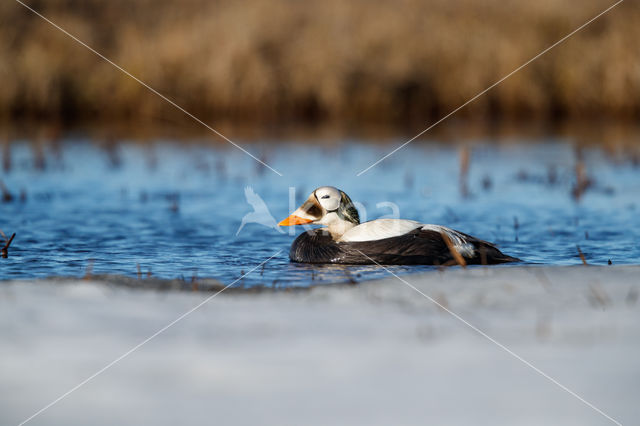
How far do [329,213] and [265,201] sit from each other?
3.66 m

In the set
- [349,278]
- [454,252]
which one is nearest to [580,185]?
[454,252]

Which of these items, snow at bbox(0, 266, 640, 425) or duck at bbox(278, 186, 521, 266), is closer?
snow at bbox(0, 266, 640, 425)

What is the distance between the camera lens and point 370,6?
23.5 m

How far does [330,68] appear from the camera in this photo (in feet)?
66.9

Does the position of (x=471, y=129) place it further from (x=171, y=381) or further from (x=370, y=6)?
(x=171, y=381)

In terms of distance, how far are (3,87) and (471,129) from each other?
Result: 34.9 ft

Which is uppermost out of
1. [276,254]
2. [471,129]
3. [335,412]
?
[471,129]

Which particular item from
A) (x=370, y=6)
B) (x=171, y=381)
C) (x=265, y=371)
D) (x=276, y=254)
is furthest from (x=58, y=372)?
(x=370, y=6)

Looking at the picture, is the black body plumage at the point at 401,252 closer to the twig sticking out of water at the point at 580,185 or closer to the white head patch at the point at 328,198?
the white head patch at the point at 328,198

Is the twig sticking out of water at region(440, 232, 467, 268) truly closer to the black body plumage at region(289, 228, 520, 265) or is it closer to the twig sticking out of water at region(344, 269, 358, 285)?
the black body plumage at region(289, 228, 520, 265)

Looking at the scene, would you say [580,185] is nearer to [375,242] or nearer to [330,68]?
[375,242]

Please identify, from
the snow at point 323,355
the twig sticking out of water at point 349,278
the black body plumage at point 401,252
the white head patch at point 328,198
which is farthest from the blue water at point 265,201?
the snow at point 323,355

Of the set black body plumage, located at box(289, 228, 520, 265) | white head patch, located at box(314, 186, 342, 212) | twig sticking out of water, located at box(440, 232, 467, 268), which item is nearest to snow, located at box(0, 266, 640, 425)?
twig sticking out of water, located at box(440, 232, 467, 268)

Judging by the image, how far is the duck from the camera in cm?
632
